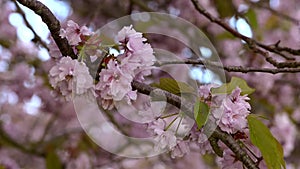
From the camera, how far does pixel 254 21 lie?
→ 1696 mm

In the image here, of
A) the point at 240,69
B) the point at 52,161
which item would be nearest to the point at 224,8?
the point at 52,161

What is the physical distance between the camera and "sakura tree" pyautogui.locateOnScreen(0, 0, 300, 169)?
903 mm

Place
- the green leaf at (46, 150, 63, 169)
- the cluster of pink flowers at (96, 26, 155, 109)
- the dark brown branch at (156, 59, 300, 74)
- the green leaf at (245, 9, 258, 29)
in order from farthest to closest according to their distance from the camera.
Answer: the green leaf at (46, 150, 63, 169), the green leaf at (245, 9, 258, 29), the dark brown branch at (156, 59, 300, 74), the cluster of pink flowers at (96, 26, 155, 109)

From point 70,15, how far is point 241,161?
1.67 metres

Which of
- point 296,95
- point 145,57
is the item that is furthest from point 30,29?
point 296,95

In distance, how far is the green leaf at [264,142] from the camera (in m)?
0.90

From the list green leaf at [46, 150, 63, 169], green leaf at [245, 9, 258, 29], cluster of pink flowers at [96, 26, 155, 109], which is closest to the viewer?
cluster of pink flowers at [96, 26, 155, 109]

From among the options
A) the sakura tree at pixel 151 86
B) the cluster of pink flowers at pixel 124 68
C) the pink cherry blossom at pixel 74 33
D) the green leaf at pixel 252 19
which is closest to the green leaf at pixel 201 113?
the sakura tree at pixel 151 86

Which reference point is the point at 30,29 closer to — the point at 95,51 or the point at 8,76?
the point at 95,51

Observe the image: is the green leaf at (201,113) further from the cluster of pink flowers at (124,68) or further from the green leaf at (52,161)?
the green leaf at (52,161)

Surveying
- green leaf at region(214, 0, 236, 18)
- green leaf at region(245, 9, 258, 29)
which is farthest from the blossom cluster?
green leaf at region(214, 0, 236, 18)

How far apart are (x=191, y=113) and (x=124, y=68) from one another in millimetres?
147

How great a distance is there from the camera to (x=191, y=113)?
3.05ft

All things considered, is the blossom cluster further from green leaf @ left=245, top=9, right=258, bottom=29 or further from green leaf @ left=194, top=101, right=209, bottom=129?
green leaf @ left=245, top=9, right=258, bottom=29
